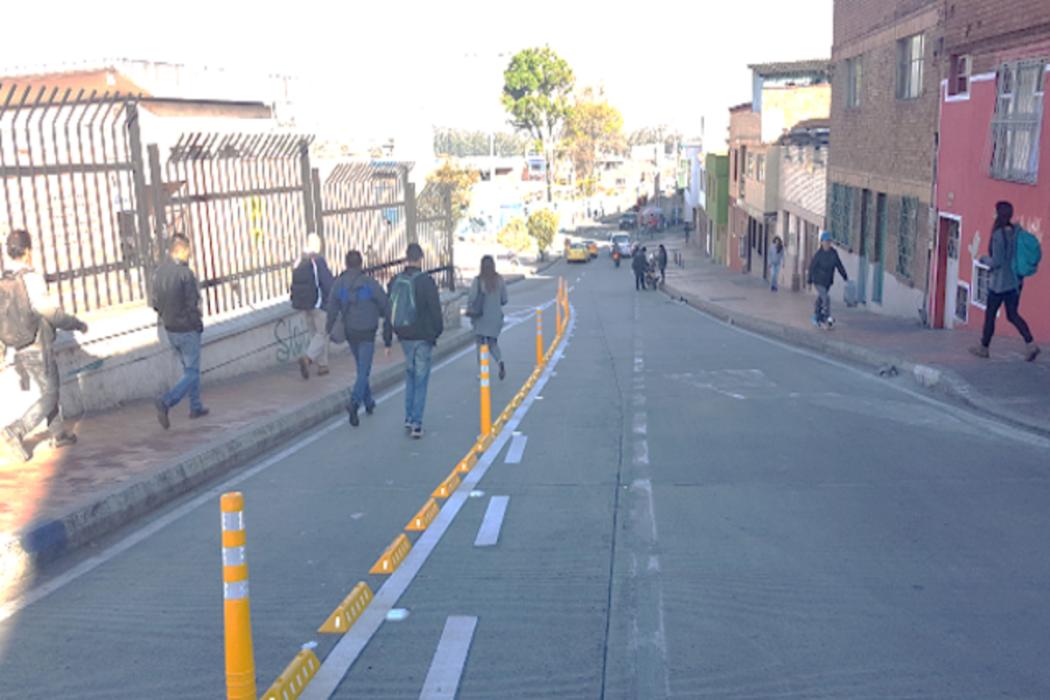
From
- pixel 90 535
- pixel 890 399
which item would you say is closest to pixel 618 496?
pixel 90 535

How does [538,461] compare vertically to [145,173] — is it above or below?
below

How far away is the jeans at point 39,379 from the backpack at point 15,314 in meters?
0.14

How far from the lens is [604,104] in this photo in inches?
4026

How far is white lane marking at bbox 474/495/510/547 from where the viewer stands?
6.39 m

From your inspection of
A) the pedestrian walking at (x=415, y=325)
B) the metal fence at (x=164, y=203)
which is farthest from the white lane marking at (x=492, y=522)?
the metal fence at (x=164, y=203)

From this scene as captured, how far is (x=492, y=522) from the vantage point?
679 cm

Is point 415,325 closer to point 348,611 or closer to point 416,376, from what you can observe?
point 416,376

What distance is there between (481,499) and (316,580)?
1.85 meters

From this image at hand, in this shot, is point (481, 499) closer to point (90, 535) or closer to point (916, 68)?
point (90, 535)

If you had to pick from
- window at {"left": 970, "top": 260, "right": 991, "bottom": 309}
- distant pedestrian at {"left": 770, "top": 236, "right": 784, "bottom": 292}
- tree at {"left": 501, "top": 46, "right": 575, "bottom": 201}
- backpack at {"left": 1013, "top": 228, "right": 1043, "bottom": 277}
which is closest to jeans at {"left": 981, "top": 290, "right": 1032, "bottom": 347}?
backpack at {"left": 1013, "top": 228, "right": 1043, "bottom": 277}

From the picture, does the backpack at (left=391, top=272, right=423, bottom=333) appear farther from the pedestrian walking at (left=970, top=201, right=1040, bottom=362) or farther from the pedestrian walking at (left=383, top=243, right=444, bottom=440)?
the pedestrian walking at (left=970, top=201, right=1040, bottom=362)

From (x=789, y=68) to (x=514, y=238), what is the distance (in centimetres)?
3280

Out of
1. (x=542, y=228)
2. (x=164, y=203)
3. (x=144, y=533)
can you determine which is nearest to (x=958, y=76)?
(x=164, y=203)

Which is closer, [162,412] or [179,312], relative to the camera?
[162,412]
